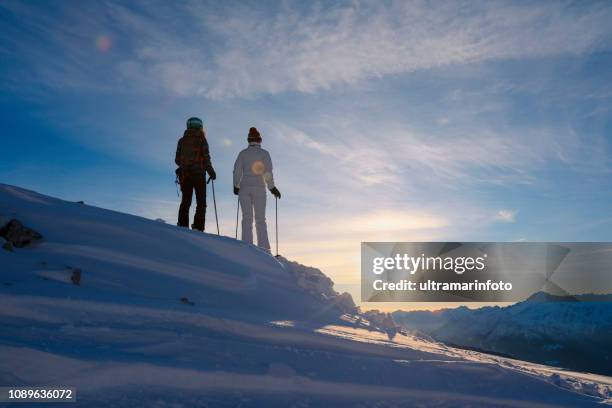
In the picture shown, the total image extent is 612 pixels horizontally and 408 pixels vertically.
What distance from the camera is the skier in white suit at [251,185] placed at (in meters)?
12.1

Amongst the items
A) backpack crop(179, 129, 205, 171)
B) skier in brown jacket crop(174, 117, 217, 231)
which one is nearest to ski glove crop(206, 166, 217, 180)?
skier in brown jacket crop(174, 117, 217, 231)

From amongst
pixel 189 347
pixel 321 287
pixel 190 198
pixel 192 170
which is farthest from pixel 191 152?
pixel 189 347

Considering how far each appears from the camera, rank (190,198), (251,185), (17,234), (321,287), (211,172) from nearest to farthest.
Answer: (17,234)
(321,287)
(190,198)
(211,172)
(251,185)

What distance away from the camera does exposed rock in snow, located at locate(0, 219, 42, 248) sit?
19.1 ft

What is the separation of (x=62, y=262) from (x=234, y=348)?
2.83 m

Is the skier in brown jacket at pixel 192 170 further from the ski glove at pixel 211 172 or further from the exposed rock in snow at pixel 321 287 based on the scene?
the exposed rock in snow at pixel 321 287

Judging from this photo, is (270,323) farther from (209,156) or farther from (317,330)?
(209,156)

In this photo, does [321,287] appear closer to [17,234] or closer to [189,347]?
[189,347]

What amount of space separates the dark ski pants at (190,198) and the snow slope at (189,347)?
4.16m

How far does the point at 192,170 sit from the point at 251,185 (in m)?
1.73

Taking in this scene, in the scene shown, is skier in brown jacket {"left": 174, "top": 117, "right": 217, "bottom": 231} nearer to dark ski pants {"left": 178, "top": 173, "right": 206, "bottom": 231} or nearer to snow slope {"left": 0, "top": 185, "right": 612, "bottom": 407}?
dark ski pants {"left": 178, "top": 173, "right": 206, "bottom": 231}

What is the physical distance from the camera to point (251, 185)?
1214cm

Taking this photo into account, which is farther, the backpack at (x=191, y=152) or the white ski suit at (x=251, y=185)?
the white ski suit at (x=251, y=185)

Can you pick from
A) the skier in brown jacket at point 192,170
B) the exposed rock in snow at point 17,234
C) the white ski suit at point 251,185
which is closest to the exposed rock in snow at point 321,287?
the white ski suit at point 251,185
